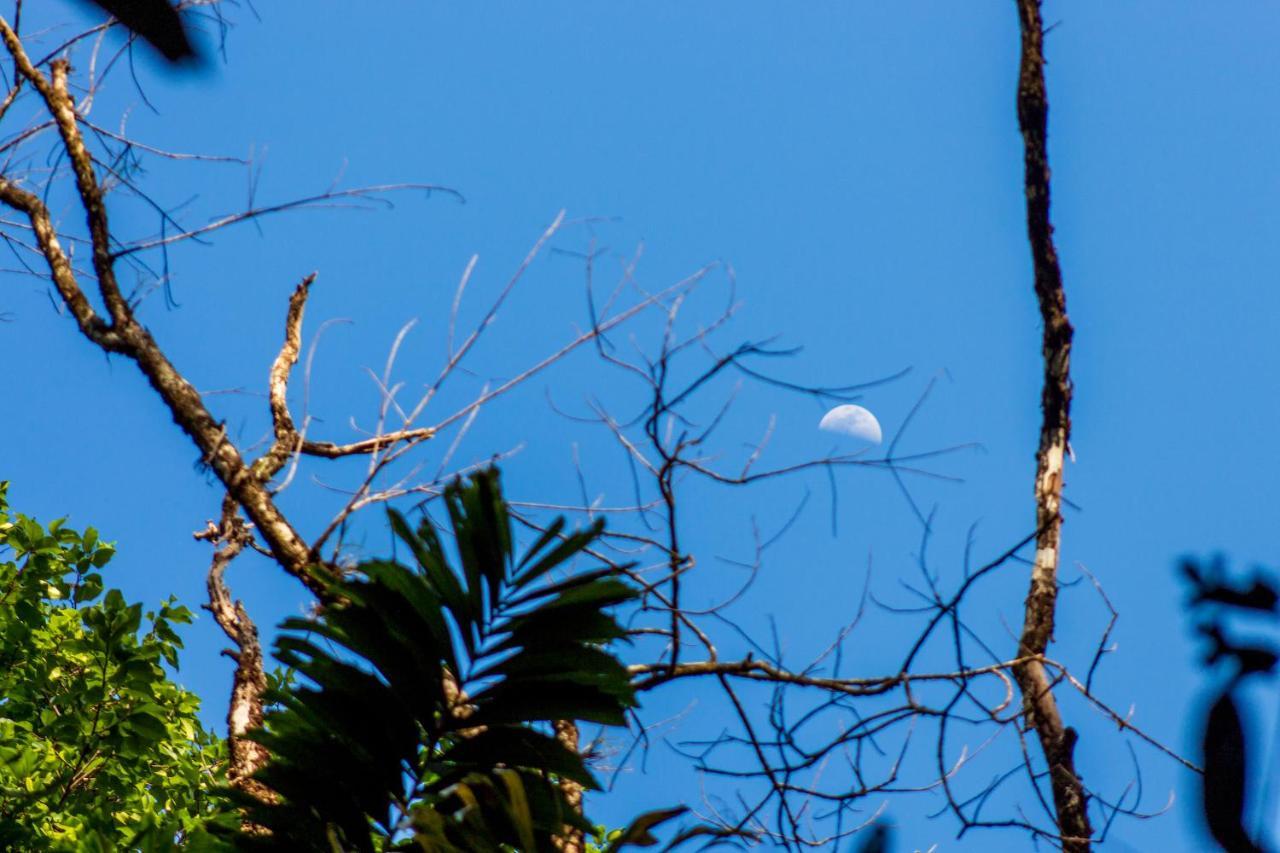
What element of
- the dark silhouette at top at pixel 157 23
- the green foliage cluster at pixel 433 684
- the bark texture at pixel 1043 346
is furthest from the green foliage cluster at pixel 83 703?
the dark silhouette at top at pixel 157 23

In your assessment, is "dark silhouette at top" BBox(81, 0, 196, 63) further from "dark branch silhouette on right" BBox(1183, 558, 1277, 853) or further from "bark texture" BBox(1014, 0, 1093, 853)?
"bark texture" BBox(1014, 0, 1093, 853)

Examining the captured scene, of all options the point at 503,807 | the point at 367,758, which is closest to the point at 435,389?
the point at 367,758

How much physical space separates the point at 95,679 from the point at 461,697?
4297 millimetres

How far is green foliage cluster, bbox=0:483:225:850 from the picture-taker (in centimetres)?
521

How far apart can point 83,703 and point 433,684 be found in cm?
417

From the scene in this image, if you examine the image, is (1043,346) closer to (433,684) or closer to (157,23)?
(433,684)

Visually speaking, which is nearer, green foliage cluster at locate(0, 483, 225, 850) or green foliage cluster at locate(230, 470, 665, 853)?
green foliage cluster at locate(230, 470, 665, 853)

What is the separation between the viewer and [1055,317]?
3863 millimetres

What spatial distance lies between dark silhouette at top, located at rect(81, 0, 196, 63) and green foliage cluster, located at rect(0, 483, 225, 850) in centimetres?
449

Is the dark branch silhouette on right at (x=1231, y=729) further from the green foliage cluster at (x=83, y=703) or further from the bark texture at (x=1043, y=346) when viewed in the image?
the green foliage cluster at (x=83, y=703)

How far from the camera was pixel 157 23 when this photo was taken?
542 millimetres

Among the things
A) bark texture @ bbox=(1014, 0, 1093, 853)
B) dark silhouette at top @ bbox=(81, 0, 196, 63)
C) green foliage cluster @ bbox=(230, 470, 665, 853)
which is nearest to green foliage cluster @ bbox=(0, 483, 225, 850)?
green foliage cluster @ bbox=(230, 470, 665, 853)

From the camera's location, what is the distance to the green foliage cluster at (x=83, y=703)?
5.21 metres

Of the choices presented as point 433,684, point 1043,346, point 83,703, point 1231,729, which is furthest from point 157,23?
point 83,703
